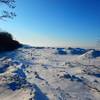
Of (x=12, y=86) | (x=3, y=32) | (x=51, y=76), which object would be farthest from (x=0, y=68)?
(x=3, y=32)

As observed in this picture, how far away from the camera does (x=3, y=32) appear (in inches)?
766

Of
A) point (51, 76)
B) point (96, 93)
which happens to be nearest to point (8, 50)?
point (51, 76)

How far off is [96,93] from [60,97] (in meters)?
1.08

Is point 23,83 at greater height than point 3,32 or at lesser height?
lesser

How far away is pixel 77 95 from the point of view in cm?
542

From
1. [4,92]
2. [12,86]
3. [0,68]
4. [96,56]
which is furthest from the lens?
[96,56]

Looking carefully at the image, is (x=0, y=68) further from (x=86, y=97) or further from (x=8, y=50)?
(x=8, y=50)

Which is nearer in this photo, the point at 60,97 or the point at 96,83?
the point at 60,97

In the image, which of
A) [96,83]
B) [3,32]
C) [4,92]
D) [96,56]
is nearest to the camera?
[4,92]

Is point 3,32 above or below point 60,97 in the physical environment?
above

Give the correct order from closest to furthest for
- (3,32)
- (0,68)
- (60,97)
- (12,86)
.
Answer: (60,97) → (12,86) → (0,68) → (3,32)

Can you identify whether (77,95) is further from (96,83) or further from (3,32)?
(3,32)

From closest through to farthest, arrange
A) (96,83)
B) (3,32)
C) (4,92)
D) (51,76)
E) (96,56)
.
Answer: (4,92), (96,83), (51,76), (96,56), (3,32)

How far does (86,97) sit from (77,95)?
0.24 m
